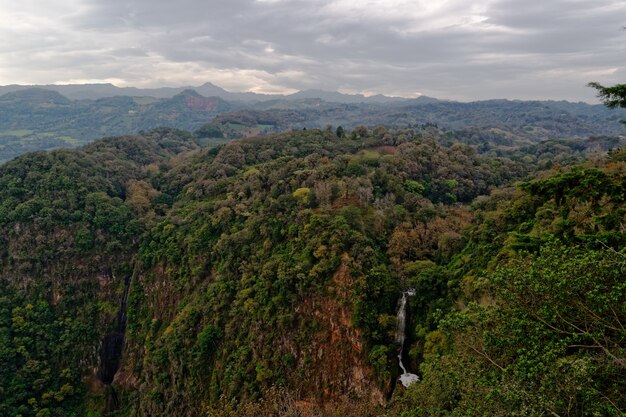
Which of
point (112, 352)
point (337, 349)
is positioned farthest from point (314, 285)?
point (112, 352)

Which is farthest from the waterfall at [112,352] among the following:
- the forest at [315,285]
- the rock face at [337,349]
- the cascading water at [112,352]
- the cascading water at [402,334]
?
the cascading water at [402,334]

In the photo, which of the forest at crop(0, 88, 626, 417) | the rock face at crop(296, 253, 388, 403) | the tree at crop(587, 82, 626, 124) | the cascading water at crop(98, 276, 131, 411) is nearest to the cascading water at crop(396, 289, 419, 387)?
the forest at crop(0, 88, 626, 417)

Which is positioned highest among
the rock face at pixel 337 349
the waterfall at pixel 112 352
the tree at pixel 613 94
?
the tree at pixel 613 94

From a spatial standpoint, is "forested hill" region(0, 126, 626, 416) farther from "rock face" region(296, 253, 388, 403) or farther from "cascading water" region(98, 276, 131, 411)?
"cascading water" region(98, 276, 131, 411)

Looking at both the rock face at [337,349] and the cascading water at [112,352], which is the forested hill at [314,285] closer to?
the rock face at [337,349]

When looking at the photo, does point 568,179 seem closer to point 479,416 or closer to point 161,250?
point 479,416

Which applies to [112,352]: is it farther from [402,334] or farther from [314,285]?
[402,334]
